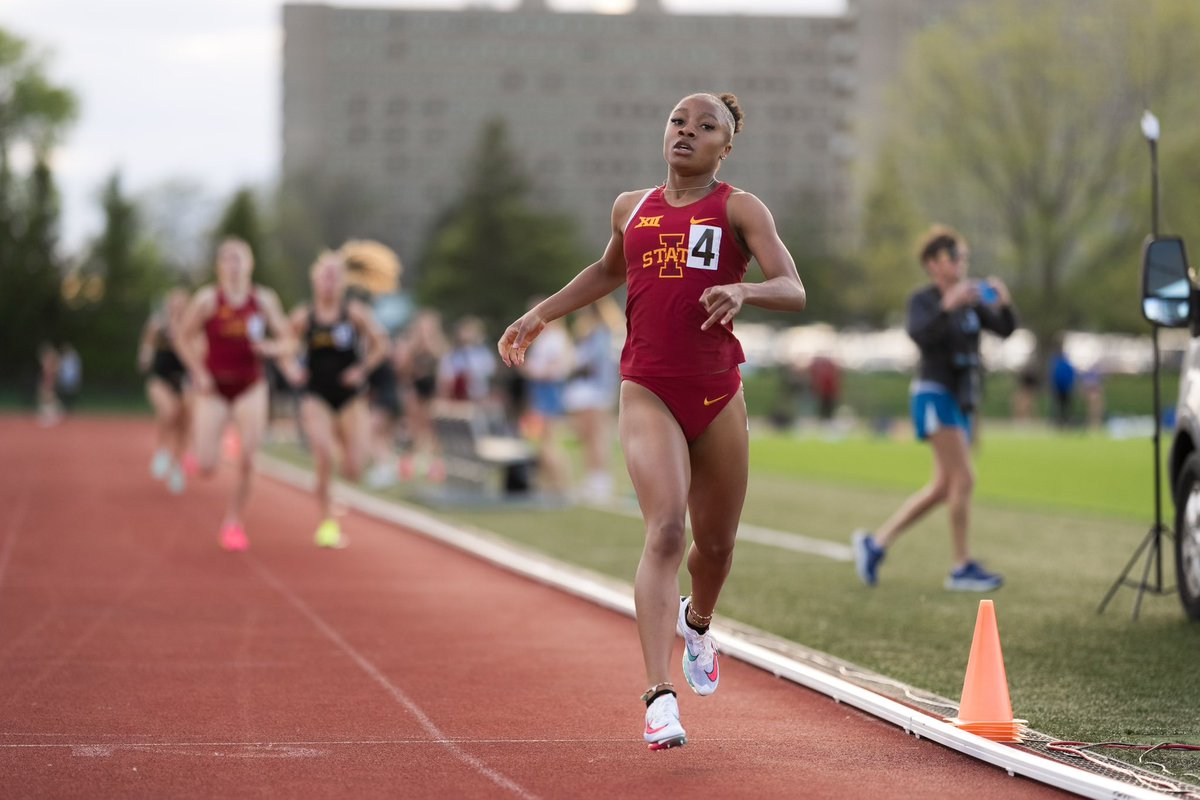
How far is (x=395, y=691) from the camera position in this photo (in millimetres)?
7387

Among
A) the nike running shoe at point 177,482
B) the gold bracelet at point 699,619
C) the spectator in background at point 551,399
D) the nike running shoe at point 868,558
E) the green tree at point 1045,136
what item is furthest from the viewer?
the green tree at point 1045,136

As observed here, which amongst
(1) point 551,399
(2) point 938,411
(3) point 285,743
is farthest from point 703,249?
(1) point 551,399

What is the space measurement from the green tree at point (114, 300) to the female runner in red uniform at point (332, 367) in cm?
4722

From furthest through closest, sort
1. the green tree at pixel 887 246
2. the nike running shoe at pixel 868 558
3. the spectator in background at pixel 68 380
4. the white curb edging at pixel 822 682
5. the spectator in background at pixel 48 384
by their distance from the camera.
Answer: the green tree at pixel 887 246
the spectator in background at pixel 68 380
the spectator in background at pixel 48 384
the nike running shoe at pixel 868 558
the white curb edging at pixel 822 682

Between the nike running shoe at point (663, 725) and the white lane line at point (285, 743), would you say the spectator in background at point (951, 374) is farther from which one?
the nike running shoe at point (663, 725)

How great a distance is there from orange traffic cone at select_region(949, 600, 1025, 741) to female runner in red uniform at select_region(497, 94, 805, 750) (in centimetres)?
101

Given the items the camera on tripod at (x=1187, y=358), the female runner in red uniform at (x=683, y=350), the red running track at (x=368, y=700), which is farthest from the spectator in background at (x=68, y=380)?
the female runner in red uniform at (x=683, y=350)

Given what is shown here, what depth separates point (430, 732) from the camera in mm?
6445

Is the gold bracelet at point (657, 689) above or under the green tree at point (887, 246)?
under

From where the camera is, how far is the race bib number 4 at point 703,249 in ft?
20.3

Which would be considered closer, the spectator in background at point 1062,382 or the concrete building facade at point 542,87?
the spectator in background at point 1062,382

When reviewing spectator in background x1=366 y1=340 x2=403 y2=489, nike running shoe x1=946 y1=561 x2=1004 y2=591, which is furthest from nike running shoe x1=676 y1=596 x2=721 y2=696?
spectator in background x1=366 y1=340 x2=403 y2=489

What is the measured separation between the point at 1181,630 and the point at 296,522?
935cm

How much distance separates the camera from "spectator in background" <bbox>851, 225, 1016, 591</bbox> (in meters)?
11.0
